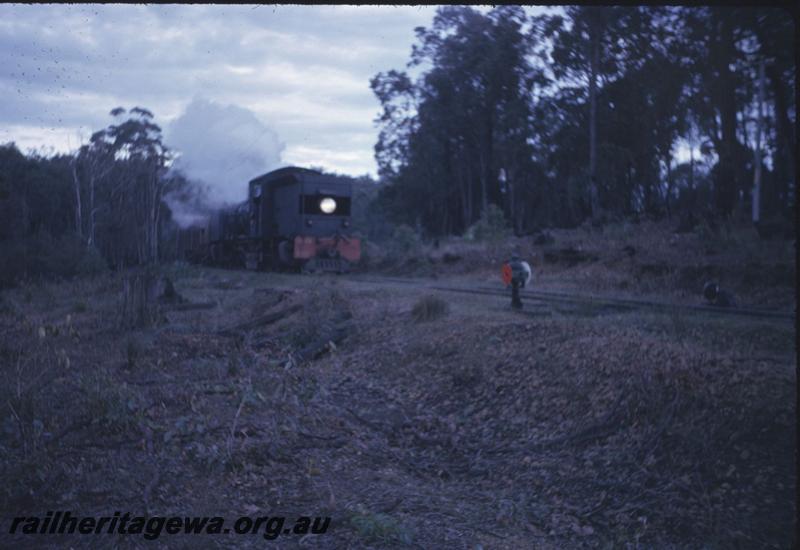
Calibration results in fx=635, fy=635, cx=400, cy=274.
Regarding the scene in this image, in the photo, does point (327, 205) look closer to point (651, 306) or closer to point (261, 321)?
point (261, 321)

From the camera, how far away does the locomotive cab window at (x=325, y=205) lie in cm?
2448

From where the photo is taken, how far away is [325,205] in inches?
987

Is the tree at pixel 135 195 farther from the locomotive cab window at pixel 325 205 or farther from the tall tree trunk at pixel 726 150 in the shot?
the tall tree trunk at pixel 726 150

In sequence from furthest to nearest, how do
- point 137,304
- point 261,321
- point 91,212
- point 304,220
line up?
point 304,220, point 91,212, point 261,321, point 137,304

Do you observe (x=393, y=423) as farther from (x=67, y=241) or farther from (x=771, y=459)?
(x=67, y=241)

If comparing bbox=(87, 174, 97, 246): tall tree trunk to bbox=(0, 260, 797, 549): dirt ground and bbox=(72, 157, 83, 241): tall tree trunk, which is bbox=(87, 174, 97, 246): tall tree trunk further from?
bbox=(0, 260, 797, 549): dirt ground

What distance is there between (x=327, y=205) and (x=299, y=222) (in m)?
1.43

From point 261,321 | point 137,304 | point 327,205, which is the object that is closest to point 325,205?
point 327,205

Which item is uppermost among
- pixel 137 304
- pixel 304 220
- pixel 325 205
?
pixel 325 205

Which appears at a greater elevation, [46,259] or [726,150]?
[726,150]

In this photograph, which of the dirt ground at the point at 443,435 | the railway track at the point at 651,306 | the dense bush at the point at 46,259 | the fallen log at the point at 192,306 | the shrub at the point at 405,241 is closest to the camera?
the dirt ground at the point at 443,435

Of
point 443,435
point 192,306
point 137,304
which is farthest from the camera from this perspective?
point 192,306

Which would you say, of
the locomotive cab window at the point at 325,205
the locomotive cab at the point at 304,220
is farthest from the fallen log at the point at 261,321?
the locomotive cab window at the point at 325,205

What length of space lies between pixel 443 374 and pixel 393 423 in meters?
1.52
